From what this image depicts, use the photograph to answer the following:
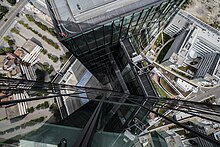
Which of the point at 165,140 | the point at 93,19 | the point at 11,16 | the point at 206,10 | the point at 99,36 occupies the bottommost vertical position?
the point at 165,140

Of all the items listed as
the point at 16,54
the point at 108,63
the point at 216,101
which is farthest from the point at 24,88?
the point at 216,101

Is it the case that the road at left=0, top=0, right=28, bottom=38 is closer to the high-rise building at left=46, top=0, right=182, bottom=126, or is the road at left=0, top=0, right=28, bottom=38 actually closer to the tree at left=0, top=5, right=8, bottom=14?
the tree at left=0, top=5, right=8, bottom=14

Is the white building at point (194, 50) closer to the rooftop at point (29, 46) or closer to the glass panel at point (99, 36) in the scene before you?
the glass panel at point (99, 36)

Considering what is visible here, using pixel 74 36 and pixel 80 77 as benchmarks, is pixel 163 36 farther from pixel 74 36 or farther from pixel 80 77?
pixel 74 36

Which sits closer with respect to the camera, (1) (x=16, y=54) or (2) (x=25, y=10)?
(1) (x=16, y=54)

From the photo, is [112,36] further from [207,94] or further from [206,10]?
[206,10]

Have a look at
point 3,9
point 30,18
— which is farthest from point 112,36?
point 3,9

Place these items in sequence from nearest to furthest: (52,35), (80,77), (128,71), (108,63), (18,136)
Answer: (18,136), (128,71), (108,63), (80,77), (52,35)
